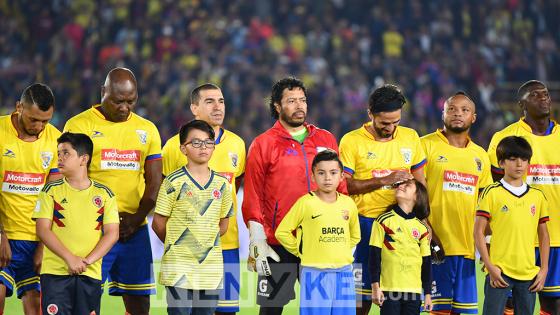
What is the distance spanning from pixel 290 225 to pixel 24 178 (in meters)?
2.04

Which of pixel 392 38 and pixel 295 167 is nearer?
pixel 295 167

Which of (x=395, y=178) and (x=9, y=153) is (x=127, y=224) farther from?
(x=395, y=178)

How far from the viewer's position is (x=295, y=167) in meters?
6.48

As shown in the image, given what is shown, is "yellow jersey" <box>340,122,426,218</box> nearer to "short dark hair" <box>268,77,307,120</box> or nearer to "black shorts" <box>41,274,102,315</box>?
"short dark hair" <box>268,77,307,120</box>

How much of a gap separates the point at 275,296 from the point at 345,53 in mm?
12564

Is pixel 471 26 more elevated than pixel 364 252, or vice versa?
pixel 471 26

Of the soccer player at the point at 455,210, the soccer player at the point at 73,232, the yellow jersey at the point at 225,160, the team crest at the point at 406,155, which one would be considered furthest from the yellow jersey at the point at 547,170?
the soccer player at the point at 73,232

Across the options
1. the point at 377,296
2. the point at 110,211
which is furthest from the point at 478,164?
the point at 110,211

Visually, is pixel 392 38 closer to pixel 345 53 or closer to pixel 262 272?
pixel 345 53

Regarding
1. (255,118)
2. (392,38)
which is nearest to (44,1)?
(255,118)

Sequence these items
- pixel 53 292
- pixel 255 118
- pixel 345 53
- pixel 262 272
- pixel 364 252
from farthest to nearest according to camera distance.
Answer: pixel 345 53 → pixel 255 118 → pixel 364 252 → pixel 262 272 → pixel 53 292

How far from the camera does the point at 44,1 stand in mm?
18797

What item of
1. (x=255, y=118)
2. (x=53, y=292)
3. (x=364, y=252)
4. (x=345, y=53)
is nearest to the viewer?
(x=53, y=292)

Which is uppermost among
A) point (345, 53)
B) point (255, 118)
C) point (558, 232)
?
point (345, 53)
